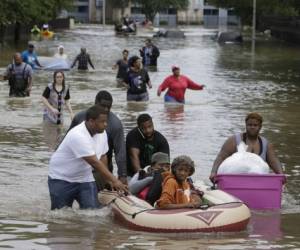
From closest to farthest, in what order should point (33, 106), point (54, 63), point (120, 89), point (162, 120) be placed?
point (162, 120), point (33, 106), point (120, 89), point (54, 63)

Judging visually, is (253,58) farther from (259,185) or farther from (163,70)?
(259,185)

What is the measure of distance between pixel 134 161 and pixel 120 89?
18.8 metres

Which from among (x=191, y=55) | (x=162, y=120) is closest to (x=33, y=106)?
(x=162, y=120)

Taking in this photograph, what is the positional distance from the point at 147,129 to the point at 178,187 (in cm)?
126

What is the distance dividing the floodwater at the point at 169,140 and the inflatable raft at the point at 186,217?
0.09 metres

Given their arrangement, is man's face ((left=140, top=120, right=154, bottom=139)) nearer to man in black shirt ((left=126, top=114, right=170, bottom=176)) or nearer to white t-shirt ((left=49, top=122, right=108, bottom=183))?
man in black shirt ((left=126, top=114, right=170, bottom=176))

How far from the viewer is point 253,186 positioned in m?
11.0

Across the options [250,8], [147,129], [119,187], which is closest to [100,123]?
[119,187]

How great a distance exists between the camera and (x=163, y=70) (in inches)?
1597

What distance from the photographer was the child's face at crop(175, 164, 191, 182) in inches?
388

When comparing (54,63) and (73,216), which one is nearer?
(73,216)

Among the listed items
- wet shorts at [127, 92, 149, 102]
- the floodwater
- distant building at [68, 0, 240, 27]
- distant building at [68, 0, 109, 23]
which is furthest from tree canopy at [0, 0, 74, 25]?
distant building at [68, 0, 109, 23]

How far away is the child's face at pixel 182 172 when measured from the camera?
9.85 meters

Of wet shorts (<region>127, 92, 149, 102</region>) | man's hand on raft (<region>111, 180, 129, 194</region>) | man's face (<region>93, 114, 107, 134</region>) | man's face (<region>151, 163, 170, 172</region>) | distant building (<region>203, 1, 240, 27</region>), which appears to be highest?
man's face (<region>93, 114, 107, 134</region>)
